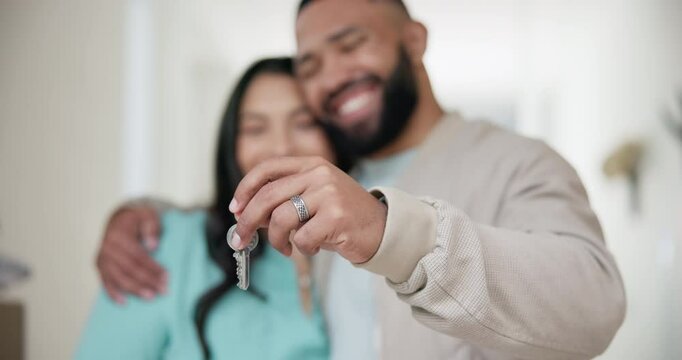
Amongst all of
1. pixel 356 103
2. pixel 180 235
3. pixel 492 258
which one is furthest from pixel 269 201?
pixel 180 235

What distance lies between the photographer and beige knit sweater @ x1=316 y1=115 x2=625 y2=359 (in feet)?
1.22

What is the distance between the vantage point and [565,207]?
493mm

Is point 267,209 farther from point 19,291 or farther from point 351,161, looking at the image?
point 19,291

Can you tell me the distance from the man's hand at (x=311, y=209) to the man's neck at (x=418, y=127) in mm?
283

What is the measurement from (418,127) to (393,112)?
3 centimetres

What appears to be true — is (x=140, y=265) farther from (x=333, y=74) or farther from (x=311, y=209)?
(x=311, y=209)

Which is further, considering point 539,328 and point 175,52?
point 175,52

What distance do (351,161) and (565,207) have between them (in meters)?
0.25

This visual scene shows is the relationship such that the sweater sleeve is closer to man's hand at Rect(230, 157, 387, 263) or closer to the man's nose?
man's hand at Rect(230, 157, 387, 263)

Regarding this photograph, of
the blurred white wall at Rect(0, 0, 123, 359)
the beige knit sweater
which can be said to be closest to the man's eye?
the beige knit sweater

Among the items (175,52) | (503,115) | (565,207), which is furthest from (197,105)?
(565,207)

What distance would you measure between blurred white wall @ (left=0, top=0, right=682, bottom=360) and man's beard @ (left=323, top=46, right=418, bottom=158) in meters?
0.05

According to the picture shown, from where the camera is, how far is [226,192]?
704 mm

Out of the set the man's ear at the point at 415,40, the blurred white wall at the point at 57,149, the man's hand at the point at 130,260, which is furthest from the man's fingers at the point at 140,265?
the man's ear at the point at 415,40
